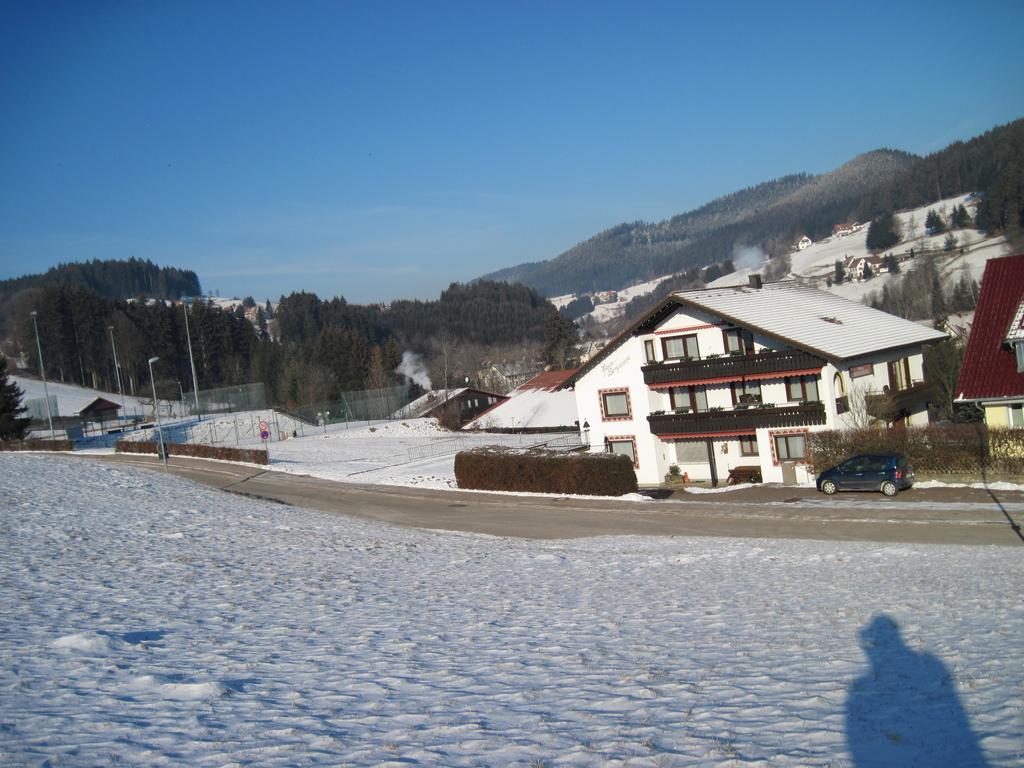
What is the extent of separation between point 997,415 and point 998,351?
125 inches

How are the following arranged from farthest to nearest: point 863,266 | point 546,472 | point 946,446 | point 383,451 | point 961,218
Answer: point 863,266 → point 961,218 → point 383,451 → point 546,472 → point 946,446

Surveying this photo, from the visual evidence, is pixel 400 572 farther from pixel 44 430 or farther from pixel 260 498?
pixel 44 430

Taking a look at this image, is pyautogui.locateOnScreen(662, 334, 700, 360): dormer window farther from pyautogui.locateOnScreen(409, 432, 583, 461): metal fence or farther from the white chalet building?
pyautogui.locateOnScreen(409, 432, 583, 461): metal fence

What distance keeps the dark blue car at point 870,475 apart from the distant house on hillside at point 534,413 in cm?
4295

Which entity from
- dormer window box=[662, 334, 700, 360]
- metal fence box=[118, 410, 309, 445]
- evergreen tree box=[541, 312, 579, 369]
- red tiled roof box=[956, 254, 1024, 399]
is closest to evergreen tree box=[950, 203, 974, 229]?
evergreen tree box=[541, 312, 579, 369]

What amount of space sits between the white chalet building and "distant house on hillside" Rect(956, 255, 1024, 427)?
17.9 ft

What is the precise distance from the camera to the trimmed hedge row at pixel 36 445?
63125mm

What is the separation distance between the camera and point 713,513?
103 feet

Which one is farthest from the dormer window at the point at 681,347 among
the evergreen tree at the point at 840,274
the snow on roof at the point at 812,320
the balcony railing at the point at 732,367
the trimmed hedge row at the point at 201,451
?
the evergreen tree at the point at 840,274

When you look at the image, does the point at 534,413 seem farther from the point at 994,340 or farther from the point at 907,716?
the point at 907,716

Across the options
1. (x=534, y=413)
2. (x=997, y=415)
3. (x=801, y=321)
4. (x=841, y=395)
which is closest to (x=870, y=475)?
(x=997, y=415)

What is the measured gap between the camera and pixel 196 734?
26.6 feet

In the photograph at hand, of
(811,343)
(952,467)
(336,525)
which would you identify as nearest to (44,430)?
(336,525)

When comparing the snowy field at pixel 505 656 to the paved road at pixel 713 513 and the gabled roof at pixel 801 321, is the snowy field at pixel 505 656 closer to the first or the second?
the paved road at pixel 713 513
